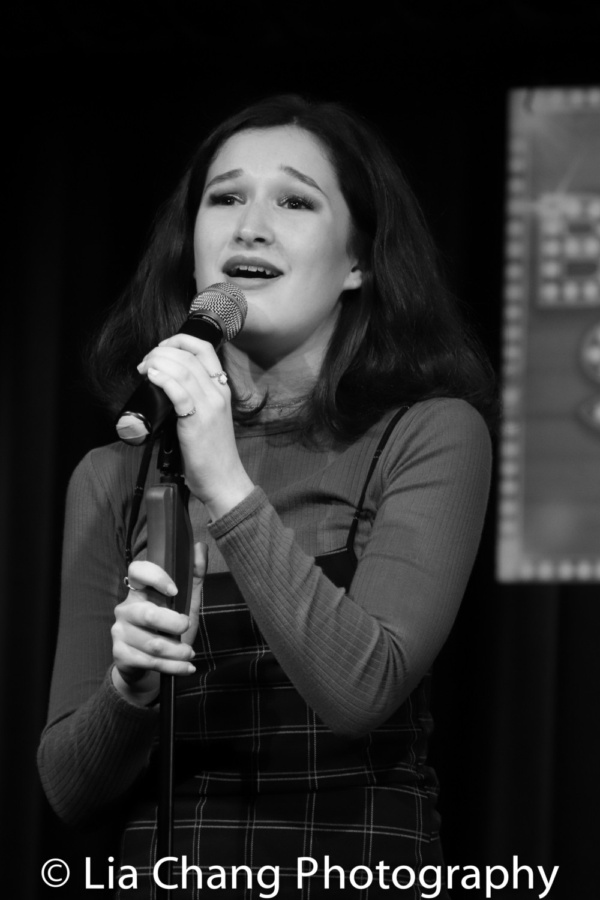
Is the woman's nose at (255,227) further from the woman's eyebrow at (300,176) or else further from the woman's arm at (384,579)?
the woman's arm at (384,579)

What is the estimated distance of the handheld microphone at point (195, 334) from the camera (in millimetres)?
1008

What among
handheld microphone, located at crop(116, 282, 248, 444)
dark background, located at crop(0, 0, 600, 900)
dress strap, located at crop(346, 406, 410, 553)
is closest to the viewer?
handheld microphone, located at crop(116, 282, 248, 444)

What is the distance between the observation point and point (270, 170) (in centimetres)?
157

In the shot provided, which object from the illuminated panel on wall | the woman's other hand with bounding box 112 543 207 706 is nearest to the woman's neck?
the woman's other hand with bounding box 112 543 207 706

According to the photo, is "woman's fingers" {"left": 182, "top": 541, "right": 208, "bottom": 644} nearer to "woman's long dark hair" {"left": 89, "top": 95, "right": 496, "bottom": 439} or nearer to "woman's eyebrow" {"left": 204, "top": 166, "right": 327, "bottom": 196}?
"woman's long dark hair" {"left": 89, "top": 95, "right": 496, "bottom": 439}

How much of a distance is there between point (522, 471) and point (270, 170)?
96 cm

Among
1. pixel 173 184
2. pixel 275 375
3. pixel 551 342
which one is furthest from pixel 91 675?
pixel 173 184

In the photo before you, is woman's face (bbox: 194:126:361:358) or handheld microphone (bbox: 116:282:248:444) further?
woman's face (bbox: 194:126:361:358)

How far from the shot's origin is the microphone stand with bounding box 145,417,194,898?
3.39 ft

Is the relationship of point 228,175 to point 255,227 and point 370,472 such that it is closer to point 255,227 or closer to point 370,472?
point 255,227

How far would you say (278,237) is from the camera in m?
1.49

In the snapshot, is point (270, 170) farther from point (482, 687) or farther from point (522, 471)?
point (482, 687)

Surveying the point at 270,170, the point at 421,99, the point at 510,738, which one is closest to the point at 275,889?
the point at 270,170

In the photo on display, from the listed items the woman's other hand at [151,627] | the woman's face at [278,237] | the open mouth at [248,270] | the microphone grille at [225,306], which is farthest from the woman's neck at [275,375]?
the woman's other hand at [151,627]
